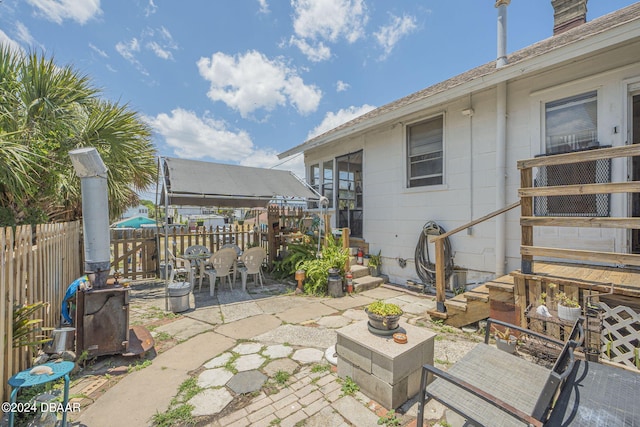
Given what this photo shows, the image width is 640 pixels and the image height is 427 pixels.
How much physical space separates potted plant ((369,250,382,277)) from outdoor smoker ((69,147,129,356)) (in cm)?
517

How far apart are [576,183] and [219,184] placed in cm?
660

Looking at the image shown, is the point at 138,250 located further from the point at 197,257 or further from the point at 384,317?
the point at 384,317

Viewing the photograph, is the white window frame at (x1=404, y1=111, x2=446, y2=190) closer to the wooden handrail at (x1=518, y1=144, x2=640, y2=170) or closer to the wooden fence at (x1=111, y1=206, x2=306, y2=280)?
the wooden handrail at (x1=518, y1=144, x2=640, y2=170)

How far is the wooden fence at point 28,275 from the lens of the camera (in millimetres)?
2172

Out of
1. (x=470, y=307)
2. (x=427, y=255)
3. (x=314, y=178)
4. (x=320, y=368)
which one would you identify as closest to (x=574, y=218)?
(x=470, y=307)

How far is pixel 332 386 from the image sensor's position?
103 inches

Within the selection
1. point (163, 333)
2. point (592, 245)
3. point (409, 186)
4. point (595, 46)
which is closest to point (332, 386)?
point (163, 333)

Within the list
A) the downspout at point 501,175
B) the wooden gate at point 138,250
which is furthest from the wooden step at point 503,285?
the wooden gate at point 138,250

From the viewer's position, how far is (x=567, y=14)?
620 cm

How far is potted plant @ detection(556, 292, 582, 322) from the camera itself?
9.09ft

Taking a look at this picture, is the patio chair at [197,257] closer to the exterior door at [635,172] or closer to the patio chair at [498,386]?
the patio chair at [498,386]

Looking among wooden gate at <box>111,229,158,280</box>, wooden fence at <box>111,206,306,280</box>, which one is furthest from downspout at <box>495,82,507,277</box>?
wooden gate at <box>111,229,158,280</box>

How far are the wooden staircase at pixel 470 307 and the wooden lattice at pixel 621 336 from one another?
0.93 m

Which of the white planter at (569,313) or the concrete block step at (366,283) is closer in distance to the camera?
the white planter at (569,313)
